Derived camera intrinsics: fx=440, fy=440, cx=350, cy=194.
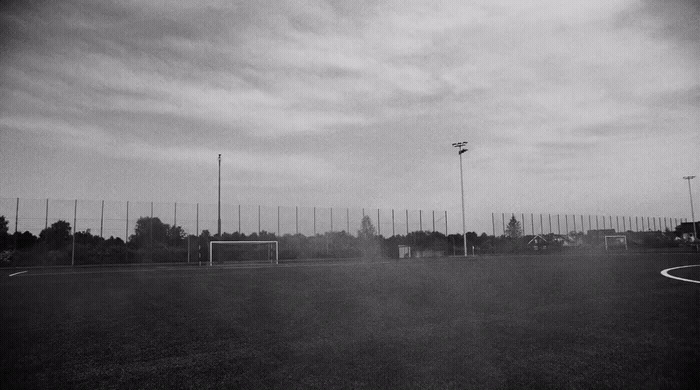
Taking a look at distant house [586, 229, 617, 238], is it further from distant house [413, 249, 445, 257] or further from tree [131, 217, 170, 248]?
tree [131, 217, 170, 248]

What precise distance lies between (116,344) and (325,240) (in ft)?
134

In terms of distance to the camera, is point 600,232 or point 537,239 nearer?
point 537,239

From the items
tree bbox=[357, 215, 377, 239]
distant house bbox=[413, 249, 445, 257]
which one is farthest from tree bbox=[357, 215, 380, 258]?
distant house bbox=[413, 249, 445, 257]

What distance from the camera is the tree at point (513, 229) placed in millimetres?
62263

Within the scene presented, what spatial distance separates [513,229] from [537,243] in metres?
4.86

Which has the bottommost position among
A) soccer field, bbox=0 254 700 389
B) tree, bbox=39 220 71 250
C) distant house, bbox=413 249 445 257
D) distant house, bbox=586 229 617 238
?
distant house, bbox=413 249 445 257

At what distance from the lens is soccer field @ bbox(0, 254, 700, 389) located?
161 inches

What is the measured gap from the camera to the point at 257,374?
4188 millimetres

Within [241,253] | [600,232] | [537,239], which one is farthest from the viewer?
[600,232]

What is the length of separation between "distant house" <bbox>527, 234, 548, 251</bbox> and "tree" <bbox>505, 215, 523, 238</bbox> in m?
2.06

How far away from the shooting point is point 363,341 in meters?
5.49

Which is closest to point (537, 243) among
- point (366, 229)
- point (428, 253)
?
point (428, 253)

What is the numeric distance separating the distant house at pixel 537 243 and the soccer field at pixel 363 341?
4656 centimetres

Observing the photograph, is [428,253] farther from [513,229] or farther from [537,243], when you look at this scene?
[513,229]
